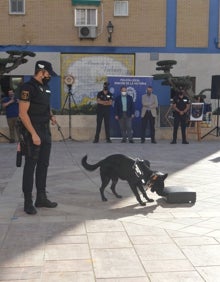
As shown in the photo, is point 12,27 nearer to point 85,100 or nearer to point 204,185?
point 85,100

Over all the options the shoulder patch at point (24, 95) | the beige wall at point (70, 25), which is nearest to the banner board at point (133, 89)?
the beige wall at point (70, 25)

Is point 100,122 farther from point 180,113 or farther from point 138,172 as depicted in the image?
point 138,172

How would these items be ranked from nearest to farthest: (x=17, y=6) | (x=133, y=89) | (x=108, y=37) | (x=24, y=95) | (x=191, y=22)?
(x=24, y=95)
(x=133, y=89)
(x=17, y=6)
(x=108, y=37)
(x=191, y=22)

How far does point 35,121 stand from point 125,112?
9.87 m

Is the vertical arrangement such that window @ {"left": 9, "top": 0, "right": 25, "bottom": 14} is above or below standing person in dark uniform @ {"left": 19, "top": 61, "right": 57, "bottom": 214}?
above

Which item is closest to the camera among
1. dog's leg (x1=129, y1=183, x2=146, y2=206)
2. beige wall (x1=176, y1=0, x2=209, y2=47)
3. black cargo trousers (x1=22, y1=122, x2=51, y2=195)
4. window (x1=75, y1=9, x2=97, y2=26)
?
black cargo trousers (x1=22, y1=122, x2=51, y2=195)

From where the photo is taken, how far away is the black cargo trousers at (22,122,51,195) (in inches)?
245

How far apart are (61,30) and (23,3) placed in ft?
7.02

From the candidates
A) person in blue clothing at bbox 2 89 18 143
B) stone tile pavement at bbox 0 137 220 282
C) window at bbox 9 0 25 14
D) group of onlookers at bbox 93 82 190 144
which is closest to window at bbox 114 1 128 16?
window at bbox 9 0 25 14

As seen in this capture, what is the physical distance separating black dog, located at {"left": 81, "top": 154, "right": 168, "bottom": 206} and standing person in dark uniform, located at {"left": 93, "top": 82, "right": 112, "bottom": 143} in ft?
29.0

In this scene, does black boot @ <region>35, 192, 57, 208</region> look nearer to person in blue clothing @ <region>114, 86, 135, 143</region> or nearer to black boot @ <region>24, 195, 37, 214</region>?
black boot @ <region>24, 195, 37, 214</region>

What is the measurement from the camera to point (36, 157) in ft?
20.7

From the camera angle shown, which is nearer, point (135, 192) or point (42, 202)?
point (42, 202)

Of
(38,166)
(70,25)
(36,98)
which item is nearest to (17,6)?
(70,25)
